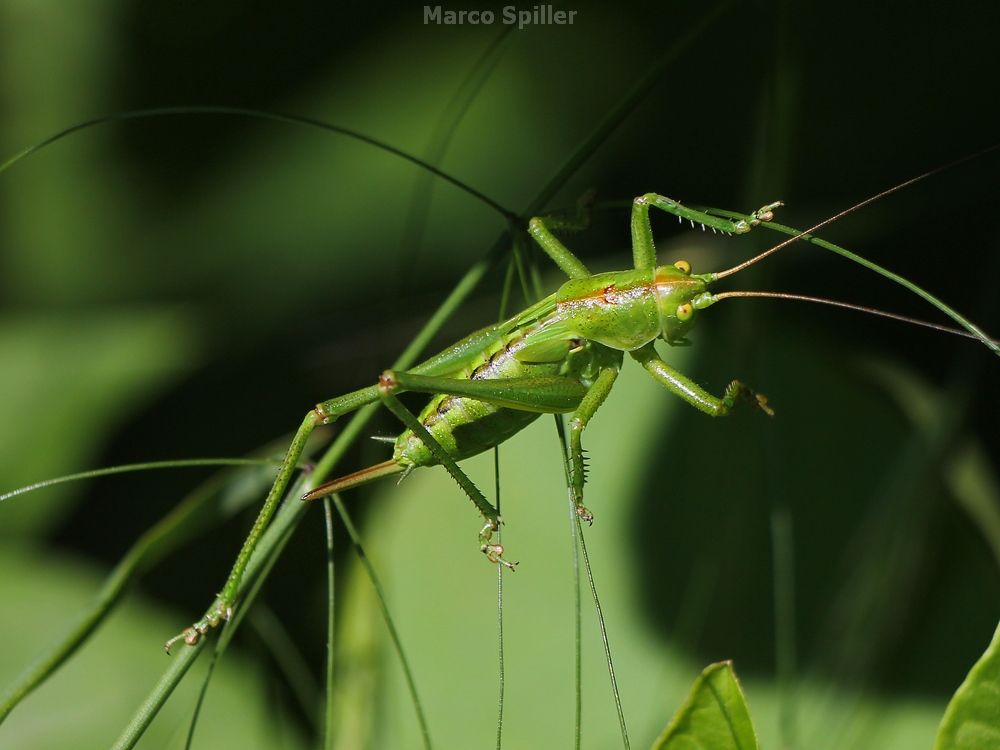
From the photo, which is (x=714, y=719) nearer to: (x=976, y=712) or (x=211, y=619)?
(x=976, y=712)

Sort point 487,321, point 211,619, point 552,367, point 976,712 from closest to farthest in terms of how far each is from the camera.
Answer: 1. point 976,712
2. point 211,619
3. point 552,367
4. point 487,321

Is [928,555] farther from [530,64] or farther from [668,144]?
[530,64]

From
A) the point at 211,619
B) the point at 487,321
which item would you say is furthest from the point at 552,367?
the point at 487,321

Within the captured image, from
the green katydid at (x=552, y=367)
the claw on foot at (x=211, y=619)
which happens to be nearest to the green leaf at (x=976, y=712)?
the green katydid at (x=552, y=367)

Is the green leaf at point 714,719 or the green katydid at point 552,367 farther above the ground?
the green katydid at point 552,367

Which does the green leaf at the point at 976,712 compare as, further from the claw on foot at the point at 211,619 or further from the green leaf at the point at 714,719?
the claw on foot at the point at 211,619

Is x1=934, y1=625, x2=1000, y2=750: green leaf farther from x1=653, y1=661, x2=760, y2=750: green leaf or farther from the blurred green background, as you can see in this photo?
the blurred green background
